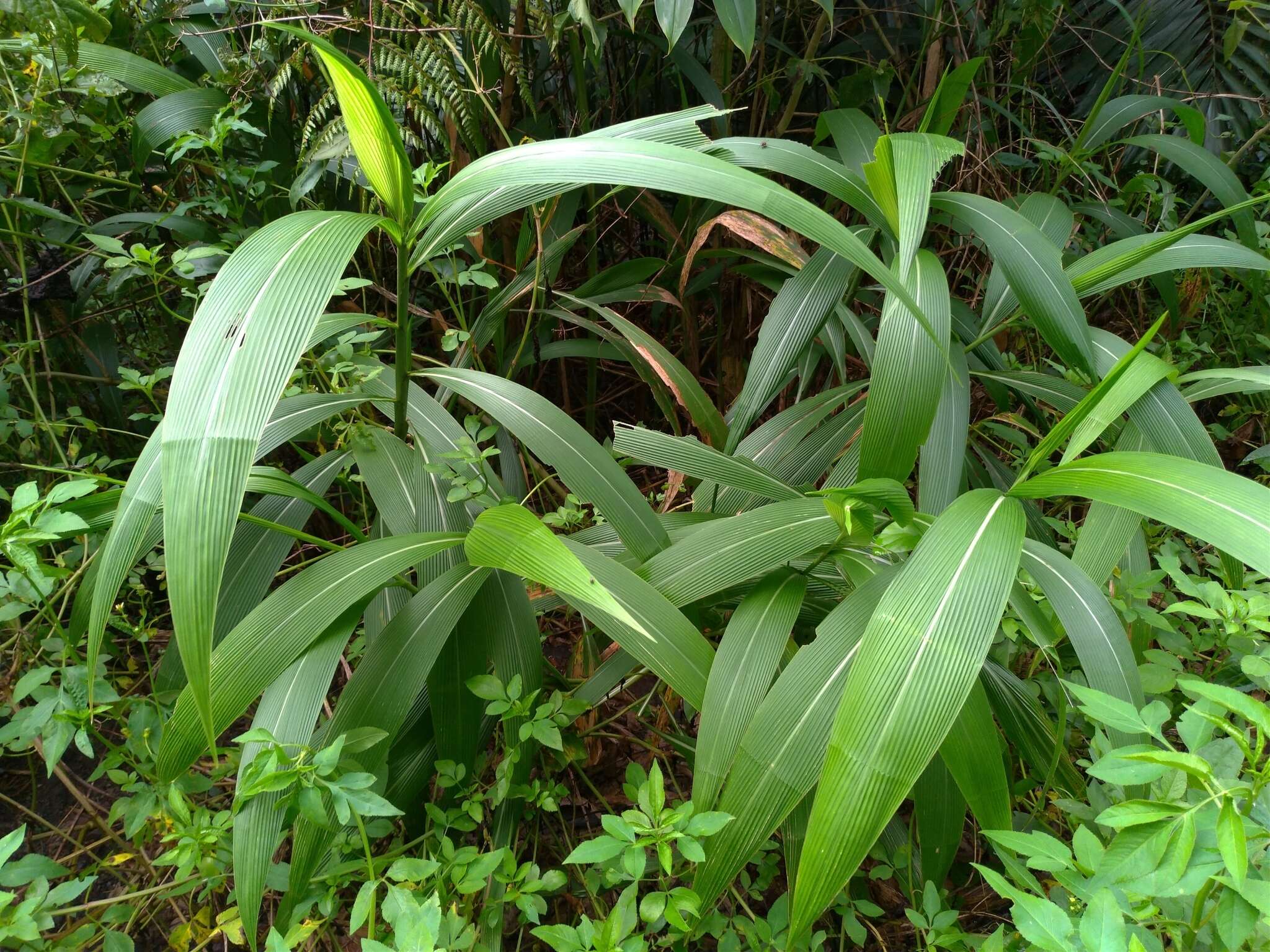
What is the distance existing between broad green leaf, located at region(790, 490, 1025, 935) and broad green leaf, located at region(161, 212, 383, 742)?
347mm

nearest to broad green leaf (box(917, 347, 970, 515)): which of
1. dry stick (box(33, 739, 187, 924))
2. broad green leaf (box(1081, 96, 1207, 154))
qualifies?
broad green leaf (box(1081, 96, 1207, 154))

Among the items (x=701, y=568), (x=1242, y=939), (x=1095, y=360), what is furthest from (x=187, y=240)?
(x=1242, y=939)

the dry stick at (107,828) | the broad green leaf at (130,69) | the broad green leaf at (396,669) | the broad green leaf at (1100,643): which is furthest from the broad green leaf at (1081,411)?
the broad green leaf at (130,69)

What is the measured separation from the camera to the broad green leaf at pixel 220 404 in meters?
0.38

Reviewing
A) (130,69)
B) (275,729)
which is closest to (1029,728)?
(275,729)

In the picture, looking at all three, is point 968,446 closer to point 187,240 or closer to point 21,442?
point 187,240

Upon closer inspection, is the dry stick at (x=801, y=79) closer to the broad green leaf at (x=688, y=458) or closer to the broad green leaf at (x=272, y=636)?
the broad green leaf at (x=688, y=458)

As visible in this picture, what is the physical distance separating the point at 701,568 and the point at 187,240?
0.93m

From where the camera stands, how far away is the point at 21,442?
98 centimetres

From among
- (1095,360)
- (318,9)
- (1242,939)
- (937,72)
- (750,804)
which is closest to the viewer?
(1242,939)

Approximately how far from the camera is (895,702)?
0.45 m

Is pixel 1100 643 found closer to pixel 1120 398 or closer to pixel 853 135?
pixel 1120 398

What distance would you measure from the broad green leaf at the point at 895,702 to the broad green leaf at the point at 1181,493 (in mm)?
92

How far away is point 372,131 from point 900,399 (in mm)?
496
